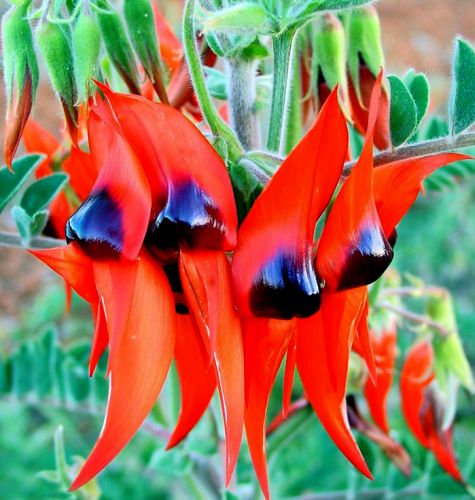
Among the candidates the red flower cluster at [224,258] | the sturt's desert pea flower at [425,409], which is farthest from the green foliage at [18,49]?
the sturt's desert pea flower at [425,409]

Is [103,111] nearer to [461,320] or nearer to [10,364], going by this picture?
[10,364]

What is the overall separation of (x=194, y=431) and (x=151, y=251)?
22.6 inches

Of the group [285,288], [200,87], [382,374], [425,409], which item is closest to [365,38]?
[200,87]

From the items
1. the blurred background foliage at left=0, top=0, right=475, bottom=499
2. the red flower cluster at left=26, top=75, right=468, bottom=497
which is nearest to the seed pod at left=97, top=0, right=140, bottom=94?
the red flower cluster at left=26, top=75, right=468, bottom=497

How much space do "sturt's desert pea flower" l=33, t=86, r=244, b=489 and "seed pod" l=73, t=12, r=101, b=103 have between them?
0.21 ft

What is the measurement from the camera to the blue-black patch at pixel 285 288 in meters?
0.67

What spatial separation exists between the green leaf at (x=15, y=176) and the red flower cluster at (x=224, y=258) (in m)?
0.28

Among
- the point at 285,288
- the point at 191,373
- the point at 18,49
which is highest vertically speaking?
the point at 18,49

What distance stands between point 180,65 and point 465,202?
1.99 meters

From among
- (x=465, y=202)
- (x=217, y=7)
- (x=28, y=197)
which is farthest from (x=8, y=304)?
(x=217, y=7)

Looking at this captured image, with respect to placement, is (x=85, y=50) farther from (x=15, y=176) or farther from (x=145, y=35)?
(x=15, y=176)

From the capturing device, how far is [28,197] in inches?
38.7

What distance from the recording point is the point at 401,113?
84 cm

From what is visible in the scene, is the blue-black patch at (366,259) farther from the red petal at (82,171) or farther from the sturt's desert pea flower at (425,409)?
the sturt's desert pea flower at (425,409)
